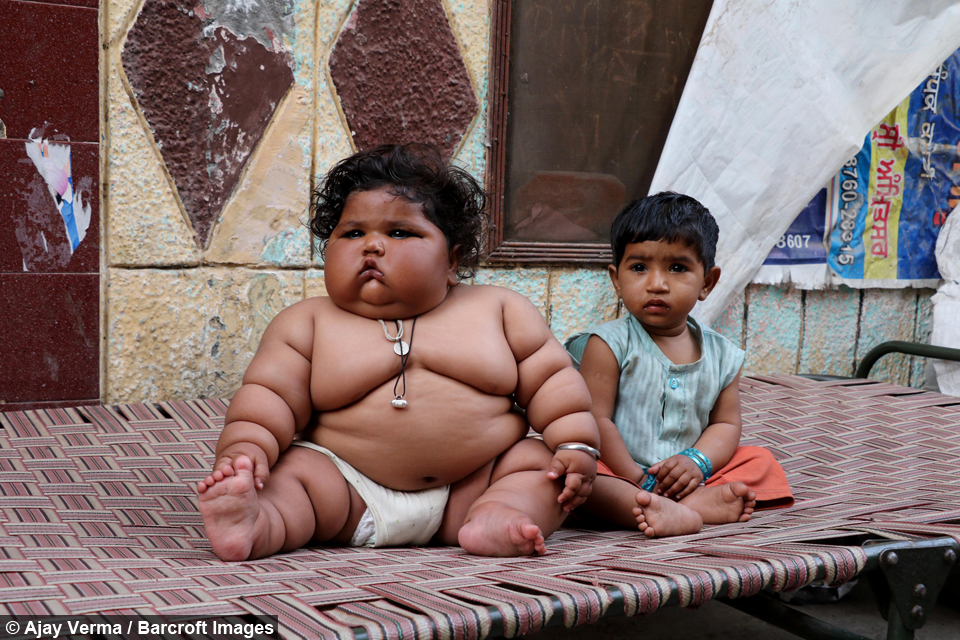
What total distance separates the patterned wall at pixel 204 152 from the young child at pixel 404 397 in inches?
34.1

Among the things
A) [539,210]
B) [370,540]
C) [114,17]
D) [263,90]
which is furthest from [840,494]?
[114,17]

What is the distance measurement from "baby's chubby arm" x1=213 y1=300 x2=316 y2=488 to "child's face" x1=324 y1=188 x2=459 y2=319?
0.30 ft

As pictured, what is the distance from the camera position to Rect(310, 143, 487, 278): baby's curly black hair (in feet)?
4.92

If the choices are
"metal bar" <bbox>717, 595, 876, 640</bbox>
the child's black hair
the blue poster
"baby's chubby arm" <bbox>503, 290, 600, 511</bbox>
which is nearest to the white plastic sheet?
the blue poster

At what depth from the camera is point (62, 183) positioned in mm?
2061

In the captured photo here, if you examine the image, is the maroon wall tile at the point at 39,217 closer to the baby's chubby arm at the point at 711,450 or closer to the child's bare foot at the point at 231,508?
the child's bare foot at the point at 231,508

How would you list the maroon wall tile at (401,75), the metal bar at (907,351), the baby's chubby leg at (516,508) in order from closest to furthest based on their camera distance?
the baby's chubby leg at (516,508) → the maroon wall tile at (401,75) → the metal bar at (907,351)

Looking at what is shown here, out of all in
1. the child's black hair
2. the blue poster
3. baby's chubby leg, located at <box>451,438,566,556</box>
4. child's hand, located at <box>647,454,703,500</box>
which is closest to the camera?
baby's chubby leg, located at <box>451,438,566,556</box>

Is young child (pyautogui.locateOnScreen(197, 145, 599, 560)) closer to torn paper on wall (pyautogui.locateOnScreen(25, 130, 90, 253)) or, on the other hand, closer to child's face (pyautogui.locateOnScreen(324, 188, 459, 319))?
child's face (pyautogui.locateOnScreen(324, 188, 459, 319))

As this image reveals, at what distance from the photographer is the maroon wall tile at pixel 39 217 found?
2012 millimetres

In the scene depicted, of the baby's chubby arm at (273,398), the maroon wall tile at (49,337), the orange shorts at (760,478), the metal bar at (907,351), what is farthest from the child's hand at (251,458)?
the metal bar at (907,351)

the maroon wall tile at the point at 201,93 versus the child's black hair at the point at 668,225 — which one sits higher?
the maroon wall tile at the point at 201,93

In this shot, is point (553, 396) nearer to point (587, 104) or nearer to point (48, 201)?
point (48, 201)

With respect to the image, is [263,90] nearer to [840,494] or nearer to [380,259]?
[380,259]
